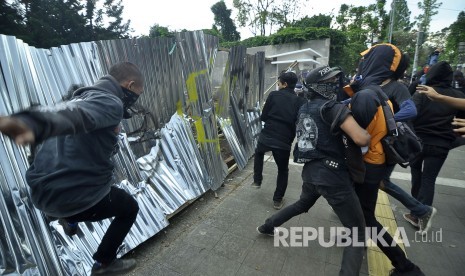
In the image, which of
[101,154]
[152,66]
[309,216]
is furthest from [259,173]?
[101,154]

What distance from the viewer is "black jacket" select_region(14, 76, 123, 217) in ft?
4.91

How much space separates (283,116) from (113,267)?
2.74 metres

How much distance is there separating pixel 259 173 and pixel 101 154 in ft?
9.83

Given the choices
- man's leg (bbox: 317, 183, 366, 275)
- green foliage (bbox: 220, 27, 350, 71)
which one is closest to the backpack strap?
man's leg (bbox: 317, 183, 366, 275)

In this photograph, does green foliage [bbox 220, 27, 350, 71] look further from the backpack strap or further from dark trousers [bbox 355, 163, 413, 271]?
dark trousers [bbox 355, 163, 413, 271]

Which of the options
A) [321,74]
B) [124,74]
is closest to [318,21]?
[321,74]

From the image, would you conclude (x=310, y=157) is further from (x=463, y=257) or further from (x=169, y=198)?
(x=463, y=257)

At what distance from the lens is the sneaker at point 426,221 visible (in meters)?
3.00

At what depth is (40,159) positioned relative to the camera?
64.4 inches

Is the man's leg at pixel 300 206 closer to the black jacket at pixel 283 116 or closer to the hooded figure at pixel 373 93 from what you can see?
the hooded figure at pixel 373 93

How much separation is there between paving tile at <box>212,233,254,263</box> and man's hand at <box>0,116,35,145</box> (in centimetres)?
221

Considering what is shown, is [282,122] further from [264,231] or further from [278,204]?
[264,231]

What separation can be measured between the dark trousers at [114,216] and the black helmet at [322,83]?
1.84 meters

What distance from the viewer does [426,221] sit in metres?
3.03
